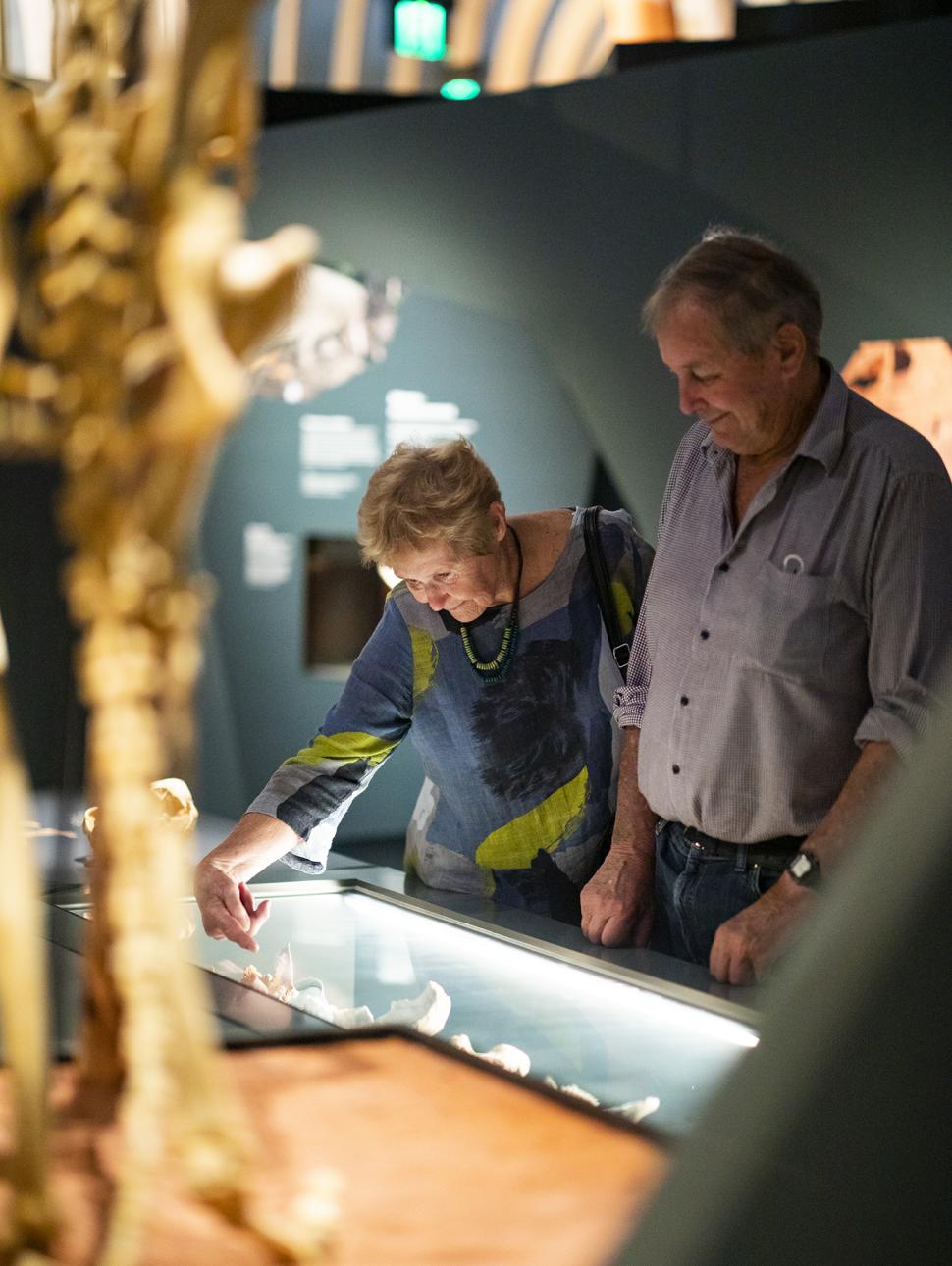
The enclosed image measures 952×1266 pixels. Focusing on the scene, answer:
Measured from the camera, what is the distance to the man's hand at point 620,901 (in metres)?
1.73

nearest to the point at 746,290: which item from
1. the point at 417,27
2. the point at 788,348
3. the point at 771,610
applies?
the point at 788,348

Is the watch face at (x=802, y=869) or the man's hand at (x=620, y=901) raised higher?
the watch face at (x=802, y=869)

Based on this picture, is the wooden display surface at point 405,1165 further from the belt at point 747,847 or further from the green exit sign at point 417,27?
the green exit sign at point 417,27

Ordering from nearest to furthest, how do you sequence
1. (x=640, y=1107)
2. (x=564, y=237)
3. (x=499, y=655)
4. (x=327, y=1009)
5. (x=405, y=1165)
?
(x=405, y=1165), (x=640, y=1107), (x=327, y=1009), (x=499, y=655), (x=564, y=237)

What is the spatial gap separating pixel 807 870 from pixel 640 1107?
2.30 feet

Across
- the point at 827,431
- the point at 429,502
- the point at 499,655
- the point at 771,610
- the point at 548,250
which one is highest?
the point at 548,250

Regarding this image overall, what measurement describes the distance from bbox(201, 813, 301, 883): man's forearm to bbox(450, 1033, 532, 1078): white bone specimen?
0.79 metres

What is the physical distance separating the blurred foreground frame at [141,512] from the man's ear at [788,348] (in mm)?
1379

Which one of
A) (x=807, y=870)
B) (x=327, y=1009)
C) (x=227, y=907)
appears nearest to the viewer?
(x=327, y=1009)

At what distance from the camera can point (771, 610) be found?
195cm

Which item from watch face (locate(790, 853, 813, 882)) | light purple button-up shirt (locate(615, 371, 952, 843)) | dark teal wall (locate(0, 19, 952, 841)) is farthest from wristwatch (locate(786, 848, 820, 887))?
dark teal wall (locate(0, 19, 952, 841))

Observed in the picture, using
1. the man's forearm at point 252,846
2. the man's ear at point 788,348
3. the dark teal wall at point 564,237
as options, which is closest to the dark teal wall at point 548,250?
the dark teal wall at point 564,237

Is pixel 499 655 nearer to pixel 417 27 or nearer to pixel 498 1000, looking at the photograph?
pixel 498 1000

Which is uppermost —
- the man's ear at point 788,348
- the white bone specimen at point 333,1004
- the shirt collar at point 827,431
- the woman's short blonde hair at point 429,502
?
the man's ear at point 788,348
